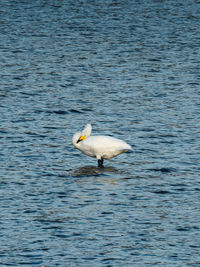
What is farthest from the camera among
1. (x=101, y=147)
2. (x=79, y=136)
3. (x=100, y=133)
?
(x=100, y=133)

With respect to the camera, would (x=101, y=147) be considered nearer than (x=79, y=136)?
Yes

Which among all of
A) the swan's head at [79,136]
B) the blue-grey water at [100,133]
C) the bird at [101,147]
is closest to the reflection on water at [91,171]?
the blue-grey water at [100,133]

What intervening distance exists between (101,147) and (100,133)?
468 cm

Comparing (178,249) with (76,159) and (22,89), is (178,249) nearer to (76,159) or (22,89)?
(76,159)

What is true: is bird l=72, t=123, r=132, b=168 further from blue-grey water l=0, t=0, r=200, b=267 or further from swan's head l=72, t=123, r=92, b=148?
blue-grey water l=0, t=0, r=200, b=267

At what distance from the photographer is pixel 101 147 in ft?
85.1

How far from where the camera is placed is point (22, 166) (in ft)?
A: 85.8

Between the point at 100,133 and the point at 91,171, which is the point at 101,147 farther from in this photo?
the point at 100,133

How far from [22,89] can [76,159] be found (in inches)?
417

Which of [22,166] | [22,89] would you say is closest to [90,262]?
[22,166]

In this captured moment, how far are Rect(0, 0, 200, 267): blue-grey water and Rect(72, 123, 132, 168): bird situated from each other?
465mm

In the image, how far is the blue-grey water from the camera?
19.9 m

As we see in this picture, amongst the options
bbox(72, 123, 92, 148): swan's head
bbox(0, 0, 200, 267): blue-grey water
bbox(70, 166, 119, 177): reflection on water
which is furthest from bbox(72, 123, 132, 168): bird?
bbox(0, 0, 200, 267): blue-grey water

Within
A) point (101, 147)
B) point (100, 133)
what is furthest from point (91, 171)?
point (100, 133)
